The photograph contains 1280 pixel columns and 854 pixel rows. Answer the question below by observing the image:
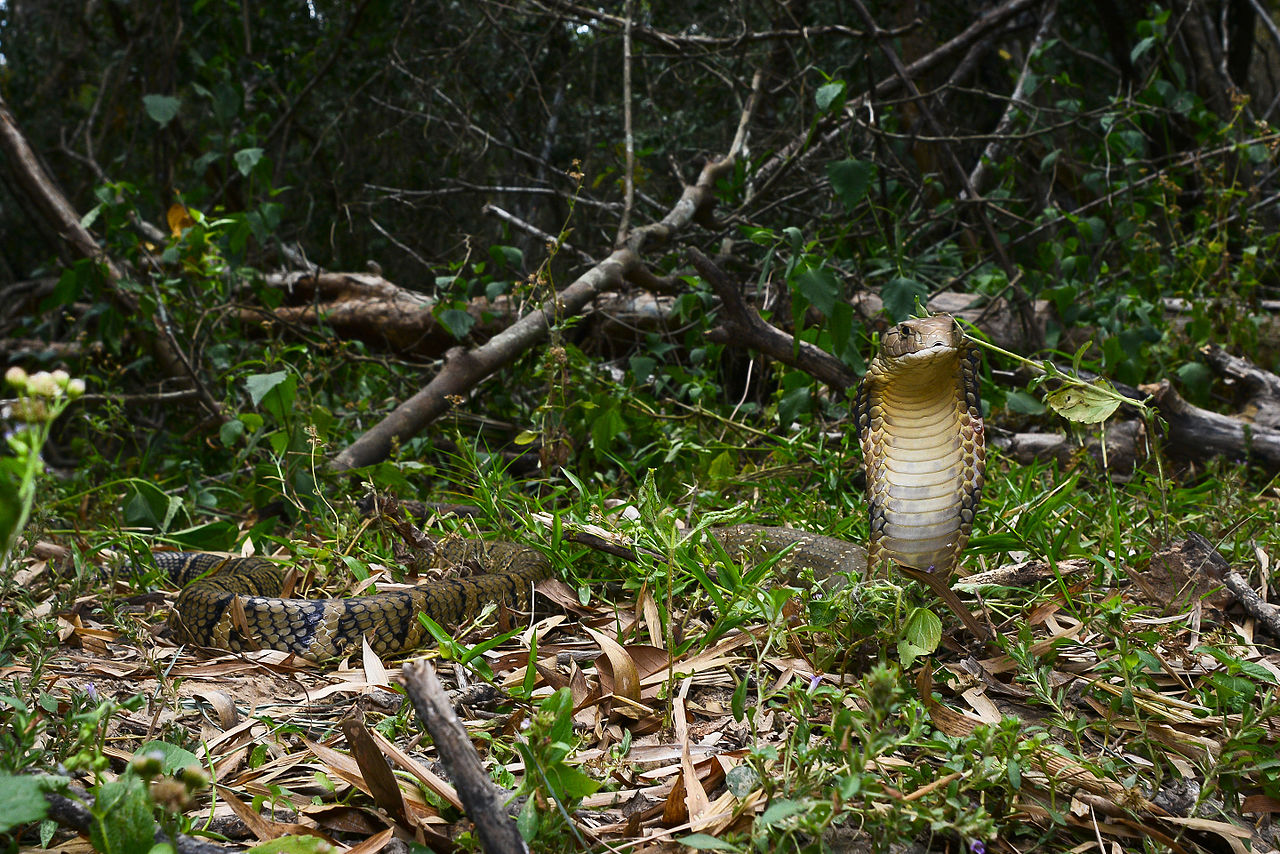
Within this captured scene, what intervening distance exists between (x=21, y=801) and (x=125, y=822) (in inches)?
9.1

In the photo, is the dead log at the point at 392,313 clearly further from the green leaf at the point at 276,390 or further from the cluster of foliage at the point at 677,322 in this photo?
the green leaf at the point at 276,390

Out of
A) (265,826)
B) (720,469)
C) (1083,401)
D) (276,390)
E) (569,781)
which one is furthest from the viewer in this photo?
(720,469)

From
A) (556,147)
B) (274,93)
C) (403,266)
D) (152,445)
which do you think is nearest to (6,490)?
(152,445)

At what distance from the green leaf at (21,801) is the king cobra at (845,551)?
5.31 ft

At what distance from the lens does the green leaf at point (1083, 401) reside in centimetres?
260

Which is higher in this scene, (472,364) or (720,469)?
(472,364)

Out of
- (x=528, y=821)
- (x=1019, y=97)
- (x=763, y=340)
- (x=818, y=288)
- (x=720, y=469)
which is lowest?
(x=720, y=469)

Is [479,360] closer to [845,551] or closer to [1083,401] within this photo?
[845,551]

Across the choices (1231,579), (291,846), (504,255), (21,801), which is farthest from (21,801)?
(504,255)

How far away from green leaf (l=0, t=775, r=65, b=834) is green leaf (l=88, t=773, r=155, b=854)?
14cm

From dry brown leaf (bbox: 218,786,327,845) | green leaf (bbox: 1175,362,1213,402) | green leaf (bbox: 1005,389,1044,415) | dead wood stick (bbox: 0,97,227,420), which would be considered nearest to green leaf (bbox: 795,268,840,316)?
green leaf (bbox: 1005,389,1044,415)

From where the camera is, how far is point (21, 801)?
1421 millimetres

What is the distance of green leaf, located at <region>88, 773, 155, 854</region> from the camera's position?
1.61m

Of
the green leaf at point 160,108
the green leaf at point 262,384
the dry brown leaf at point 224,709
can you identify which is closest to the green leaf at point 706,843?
the dry brown leaf at point 224,709
